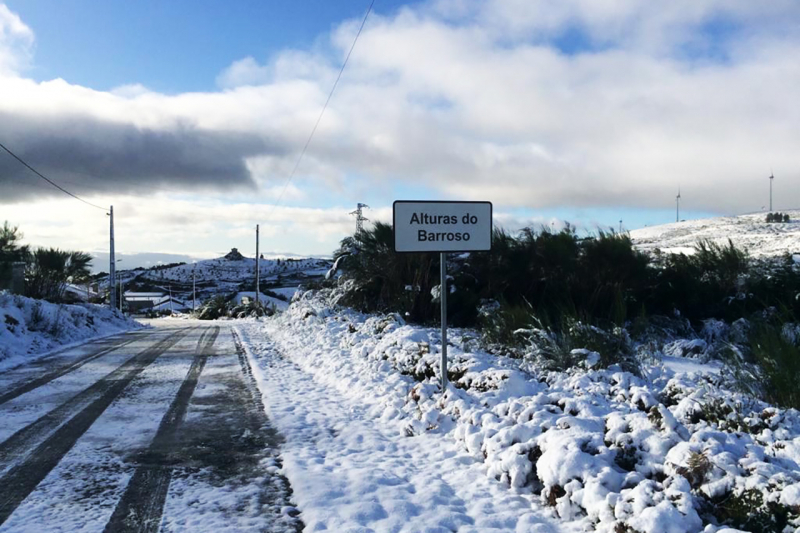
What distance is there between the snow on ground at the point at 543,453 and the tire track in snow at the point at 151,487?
1060 mm

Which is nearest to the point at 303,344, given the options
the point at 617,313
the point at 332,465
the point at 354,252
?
the point at 354,252

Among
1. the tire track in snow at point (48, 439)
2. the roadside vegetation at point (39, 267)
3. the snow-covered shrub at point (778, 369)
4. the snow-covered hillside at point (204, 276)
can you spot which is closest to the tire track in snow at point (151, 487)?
the tire track in snow at point (48, 439)

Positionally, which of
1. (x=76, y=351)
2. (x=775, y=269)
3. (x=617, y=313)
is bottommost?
(x=76, y=351)

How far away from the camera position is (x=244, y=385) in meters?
9.88

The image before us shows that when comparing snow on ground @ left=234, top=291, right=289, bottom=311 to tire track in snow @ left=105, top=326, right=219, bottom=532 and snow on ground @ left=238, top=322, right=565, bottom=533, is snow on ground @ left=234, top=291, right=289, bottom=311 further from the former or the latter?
snow on ground @ left=238, top=322, right=565, bottom=533

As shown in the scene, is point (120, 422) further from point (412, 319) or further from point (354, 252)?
point (354, 252)

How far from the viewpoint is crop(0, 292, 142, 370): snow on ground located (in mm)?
14512

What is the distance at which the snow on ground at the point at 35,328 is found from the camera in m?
14.5

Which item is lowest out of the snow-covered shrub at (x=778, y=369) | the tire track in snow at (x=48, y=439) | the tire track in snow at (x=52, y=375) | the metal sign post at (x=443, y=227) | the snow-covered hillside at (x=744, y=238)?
the tire track in snow at (x=52, y=375)

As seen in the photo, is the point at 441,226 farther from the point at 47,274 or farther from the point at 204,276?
the point at 204,276

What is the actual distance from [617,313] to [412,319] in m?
6.36

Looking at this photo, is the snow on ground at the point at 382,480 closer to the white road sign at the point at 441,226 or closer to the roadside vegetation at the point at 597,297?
the white road sign at the point at 441,226

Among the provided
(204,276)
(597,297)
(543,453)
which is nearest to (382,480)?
(543,453)

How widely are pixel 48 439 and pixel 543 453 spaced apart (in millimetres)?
5200
